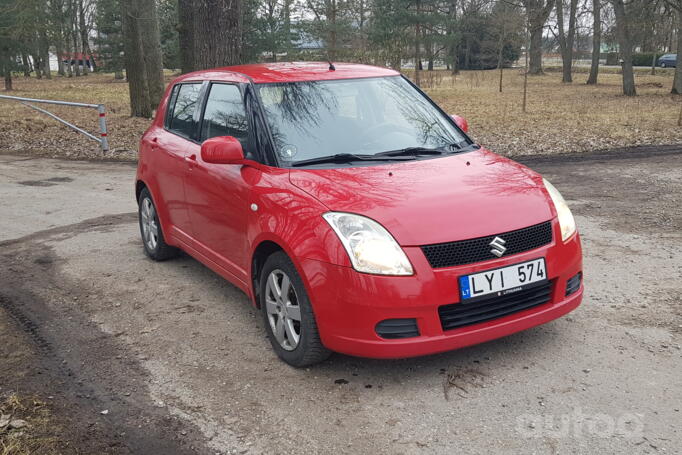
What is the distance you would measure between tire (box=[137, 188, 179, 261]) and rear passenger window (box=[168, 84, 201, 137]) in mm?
789

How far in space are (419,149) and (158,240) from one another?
2816mm

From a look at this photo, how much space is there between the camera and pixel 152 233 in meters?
6.37

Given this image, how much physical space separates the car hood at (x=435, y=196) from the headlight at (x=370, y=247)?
52 mm

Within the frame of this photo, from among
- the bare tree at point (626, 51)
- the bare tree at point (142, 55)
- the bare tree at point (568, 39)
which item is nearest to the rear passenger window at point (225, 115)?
the bare tree at point (142, 55)

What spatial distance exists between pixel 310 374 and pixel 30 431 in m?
1.51

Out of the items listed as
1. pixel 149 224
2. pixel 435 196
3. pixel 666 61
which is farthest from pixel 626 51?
pixel 666 61

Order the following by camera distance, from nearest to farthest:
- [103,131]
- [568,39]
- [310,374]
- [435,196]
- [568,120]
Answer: [435,196] → [310,374] → [103,131] → [568,120] → [568,39]

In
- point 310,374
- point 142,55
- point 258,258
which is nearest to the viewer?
Answer: point 310,374

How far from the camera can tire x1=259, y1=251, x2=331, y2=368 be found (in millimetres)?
3793

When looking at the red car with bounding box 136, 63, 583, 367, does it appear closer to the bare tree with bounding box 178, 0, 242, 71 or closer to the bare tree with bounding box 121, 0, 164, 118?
the bare tree with bounding box 178, 0, 242, 71

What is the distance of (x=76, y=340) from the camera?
15.0ft

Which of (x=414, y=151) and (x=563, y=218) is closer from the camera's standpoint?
(x=563, y=218)

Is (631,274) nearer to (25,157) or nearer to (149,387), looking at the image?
(149,387)

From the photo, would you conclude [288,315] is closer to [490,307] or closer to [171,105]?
[490,307]
